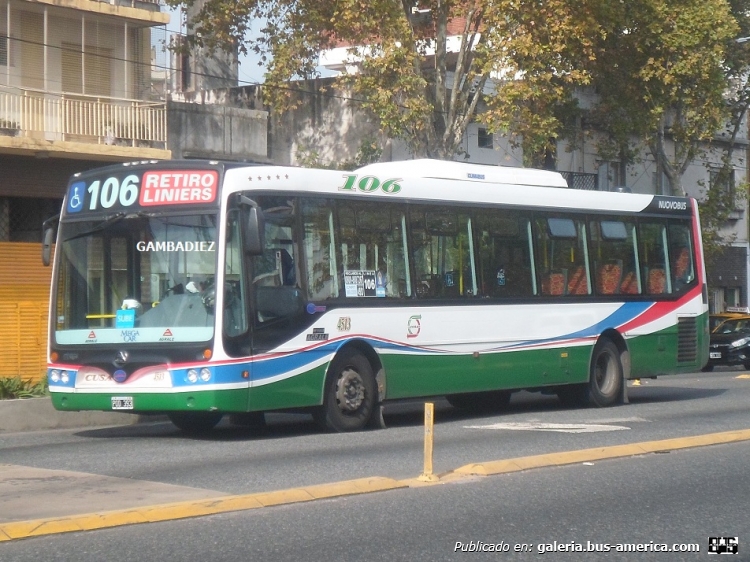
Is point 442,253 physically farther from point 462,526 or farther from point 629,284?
point 462,526

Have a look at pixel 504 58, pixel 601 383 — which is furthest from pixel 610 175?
pixel 601 383

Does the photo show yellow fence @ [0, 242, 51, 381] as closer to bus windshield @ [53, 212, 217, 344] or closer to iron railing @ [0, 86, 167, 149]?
iron railing @ [0, 86, 167, 149]

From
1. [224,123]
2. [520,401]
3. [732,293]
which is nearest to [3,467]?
[520,401]

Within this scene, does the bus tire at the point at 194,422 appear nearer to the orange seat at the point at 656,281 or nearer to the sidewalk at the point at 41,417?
the sidewalk at the point at 41,417

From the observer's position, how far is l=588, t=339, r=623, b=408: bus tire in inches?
728

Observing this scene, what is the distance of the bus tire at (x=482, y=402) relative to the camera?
60.8 feet

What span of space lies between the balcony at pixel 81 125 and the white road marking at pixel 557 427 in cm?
1137

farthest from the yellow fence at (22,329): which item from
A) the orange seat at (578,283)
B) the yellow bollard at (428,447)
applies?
the yellow bollard at (428,447)

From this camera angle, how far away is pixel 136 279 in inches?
537

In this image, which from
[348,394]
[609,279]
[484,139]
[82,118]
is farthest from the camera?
[484,139]

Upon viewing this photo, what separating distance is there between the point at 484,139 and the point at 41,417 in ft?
69.1

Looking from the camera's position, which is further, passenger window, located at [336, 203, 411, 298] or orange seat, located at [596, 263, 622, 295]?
orange seat, located at [596, 263, 622, 295]

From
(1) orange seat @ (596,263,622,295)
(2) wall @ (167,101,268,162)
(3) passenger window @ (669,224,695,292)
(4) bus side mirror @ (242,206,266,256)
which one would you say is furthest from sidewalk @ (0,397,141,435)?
(2) wall @ (167,101,268,162)

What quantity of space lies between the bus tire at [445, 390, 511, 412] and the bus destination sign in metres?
6.42
